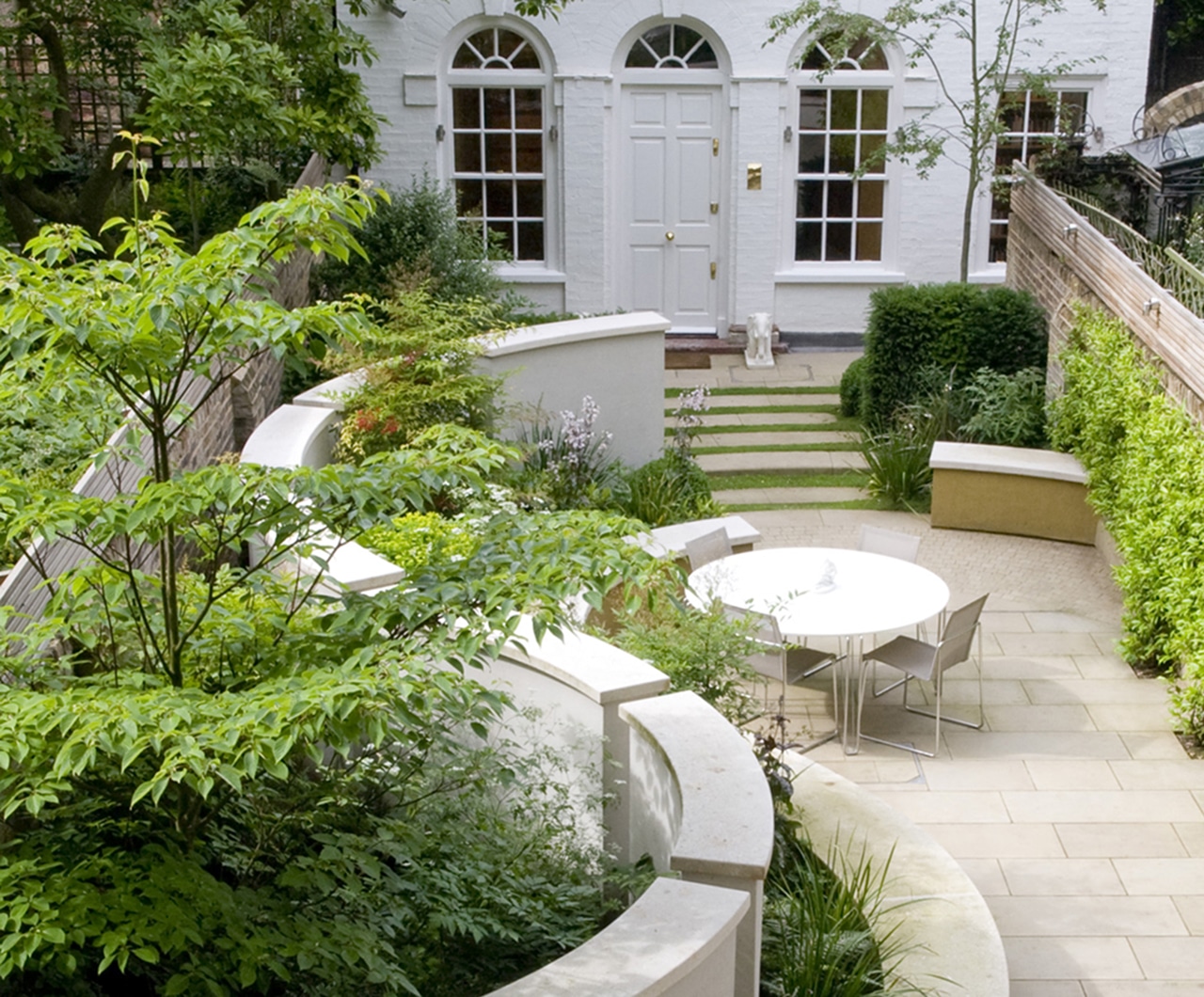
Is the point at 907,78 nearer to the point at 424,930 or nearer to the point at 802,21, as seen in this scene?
the point at 802,21

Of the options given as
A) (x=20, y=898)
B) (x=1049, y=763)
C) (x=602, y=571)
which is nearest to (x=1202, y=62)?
(x=1049, y=763)

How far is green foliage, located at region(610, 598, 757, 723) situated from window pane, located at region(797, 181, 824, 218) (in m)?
9.44

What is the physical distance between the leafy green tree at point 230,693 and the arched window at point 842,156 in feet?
37.5

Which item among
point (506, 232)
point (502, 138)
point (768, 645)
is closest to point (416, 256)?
point (506, 232)

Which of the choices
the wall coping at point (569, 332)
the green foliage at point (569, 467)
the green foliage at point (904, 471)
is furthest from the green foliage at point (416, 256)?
the green foliage at point (904, 471)

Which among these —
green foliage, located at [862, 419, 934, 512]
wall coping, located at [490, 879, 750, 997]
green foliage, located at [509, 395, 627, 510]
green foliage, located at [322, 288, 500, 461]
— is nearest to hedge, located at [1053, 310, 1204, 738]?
green foliage, located at [862, 419, 934, 512]

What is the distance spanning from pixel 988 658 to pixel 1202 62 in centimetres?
956

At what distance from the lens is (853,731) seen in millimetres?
8023

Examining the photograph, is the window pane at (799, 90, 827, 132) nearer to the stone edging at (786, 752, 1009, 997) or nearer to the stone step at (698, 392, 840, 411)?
the stone step at (698, 392, 840, 411)

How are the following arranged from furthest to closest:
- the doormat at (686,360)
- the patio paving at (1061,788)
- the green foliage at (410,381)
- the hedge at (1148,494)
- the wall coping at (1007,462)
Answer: the doormat at (686,360), the wall coping at (1007,462), the green foliage at (410,381), the hedge at (1148,494), the patio paving at (1061,788)

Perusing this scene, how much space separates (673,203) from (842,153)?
1812 mm

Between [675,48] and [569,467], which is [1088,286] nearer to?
[569,467]

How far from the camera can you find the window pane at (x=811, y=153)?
49.1ft

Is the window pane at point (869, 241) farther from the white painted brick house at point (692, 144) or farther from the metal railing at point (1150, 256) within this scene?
the metal railing at point (1150, 256)
